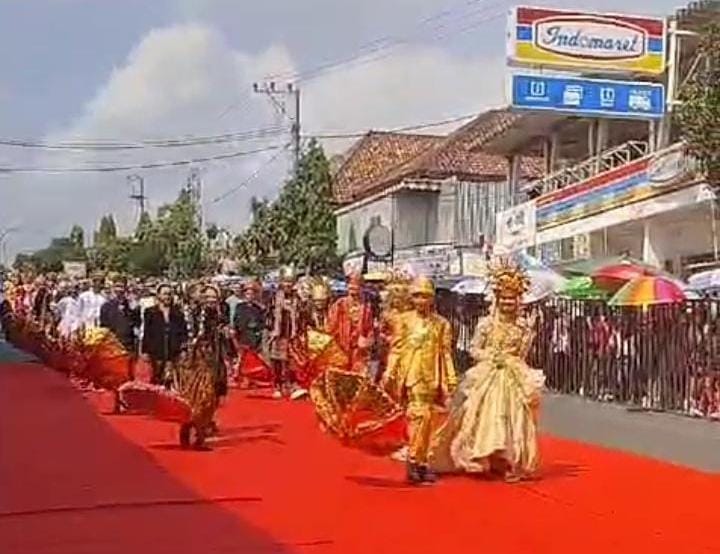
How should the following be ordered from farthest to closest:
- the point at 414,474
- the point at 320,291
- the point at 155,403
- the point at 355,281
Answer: the point at 320,291 → the point at 355,281 → the point at 155,403 → the point at 414,474

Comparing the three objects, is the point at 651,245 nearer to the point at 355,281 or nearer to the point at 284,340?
the point at 284,340

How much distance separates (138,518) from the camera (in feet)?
29.6

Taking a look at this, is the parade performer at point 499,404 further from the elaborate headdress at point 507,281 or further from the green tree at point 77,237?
the green tree at point 77,237

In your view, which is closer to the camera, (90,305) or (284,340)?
(284,340)

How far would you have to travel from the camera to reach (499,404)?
37.2ft

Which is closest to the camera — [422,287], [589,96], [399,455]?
[422,287]

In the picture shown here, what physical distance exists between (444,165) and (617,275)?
82.4ft

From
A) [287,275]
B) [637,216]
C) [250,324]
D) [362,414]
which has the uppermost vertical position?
[637,216]

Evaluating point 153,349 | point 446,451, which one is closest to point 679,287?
point 153,349

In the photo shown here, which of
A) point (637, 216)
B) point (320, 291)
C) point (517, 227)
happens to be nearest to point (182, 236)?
point (517, 227)

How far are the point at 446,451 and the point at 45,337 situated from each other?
19.3m

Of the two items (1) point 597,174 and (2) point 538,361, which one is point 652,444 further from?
(1) point 597,174

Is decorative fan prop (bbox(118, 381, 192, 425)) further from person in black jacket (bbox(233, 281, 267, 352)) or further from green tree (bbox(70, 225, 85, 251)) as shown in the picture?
green tree (bbox(70, 225, 85, 251))

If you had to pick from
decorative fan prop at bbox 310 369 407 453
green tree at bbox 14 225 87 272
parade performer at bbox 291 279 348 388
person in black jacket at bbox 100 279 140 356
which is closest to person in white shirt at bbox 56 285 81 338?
person in black jacket at bbox 100 279 140 356
